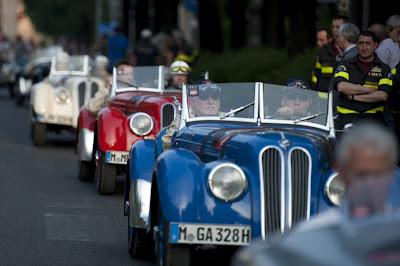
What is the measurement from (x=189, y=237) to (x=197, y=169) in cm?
49

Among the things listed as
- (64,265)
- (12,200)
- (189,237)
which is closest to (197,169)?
(189,237)

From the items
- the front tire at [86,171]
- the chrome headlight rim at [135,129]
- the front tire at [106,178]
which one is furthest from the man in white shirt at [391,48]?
the front tire at [86,171]

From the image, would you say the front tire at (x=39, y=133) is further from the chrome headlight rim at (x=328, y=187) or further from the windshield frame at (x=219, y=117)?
the chrome headlight rim at (x=328, y=187)

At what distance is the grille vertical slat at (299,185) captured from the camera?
9.73 metres

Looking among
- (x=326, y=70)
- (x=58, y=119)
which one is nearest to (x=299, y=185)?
(x=326, y=70)

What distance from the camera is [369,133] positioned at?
5824 millimetres

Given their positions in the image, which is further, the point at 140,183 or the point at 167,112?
the point at 167,112

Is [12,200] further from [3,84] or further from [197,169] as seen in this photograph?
[3,84]

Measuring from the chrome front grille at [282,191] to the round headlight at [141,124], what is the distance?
621 cm

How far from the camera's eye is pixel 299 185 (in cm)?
976

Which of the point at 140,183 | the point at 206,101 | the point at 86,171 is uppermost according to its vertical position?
the point at 206,101

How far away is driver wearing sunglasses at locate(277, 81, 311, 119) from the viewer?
37.3 ft

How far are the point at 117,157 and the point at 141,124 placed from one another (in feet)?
1.45

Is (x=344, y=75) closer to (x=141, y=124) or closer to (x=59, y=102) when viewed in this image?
(x=141, y=124)
